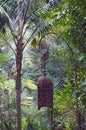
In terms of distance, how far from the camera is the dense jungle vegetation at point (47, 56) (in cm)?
197

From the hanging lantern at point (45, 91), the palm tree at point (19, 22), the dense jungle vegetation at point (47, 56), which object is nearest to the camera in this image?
the dense jungle vegetation at point (47, 56)

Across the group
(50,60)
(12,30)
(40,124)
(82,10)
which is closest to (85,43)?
(82,10)

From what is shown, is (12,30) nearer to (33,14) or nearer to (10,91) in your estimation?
(33,14)

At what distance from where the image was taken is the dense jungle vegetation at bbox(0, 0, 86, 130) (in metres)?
1.97

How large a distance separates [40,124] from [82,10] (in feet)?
22.0

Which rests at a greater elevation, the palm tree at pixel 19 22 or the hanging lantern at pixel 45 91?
the palm tree at pixel 19 22

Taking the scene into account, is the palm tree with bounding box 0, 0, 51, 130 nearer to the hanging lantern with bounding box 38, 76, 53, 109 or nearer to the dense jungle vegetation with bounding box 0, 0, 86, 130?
the dense jungle vegetation with bounding box 0, 0, 86, 130

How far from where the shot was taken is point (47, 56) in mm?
7219

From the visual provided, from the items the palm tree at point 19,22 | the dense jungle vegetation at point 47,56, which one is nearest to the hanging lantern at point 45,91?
the dense jungle vegetation at point 47,56

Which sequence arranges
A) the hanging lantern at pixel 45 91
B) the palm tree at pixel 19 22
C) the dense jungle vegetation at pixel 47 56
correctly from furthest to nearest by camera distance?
the palm tree at pixel 19 22, the hanging lantern at pixel 45 91, the dense jungle vegetation at pixel 47 56

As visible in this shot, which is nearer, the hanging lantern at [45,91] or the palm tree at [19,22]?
the hanging lantern at [45,91]

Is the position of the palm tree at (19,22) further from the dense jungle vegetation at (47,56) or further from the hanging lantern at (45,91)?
the hanging lantern at (45,91)

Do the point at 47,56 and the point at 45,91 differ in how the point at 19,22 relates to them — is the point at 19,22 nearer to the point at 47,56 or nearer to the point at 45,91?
the point at 47,56

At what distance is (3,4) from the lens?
6.39m
